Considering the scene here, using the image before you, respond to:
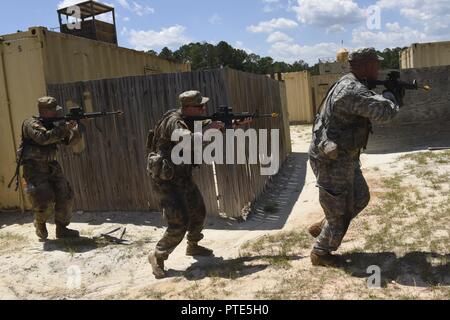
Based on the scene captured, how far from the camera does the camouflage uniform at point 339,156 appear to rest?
3799mm

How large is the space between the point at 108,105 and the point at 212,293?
3.74 metres

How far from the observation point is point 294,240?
16.4 feet

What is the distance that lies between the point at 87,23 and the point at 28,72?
4513mm

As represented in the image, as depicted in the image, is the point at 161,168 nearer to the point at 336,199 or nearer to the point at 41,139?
the point at 336,199

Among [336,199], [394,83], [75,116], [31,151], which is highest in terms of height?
[394,83]

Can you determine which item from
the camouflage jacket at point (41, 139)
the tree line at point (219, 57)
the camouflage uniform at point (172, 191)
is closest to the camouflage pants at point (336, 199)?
the camouflage uniform at point (172, 191)

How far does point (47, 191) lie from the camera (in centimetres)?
557

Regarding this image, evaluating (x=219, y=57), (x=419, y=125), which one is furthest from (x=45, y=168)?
(x=219, y=57)

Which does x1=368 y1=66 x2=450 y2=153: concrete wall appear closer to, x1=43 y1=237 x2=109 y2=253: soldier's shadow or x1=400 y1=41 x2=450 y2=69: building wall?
x1=400 y1=41 x2=450 y2=69: building wall

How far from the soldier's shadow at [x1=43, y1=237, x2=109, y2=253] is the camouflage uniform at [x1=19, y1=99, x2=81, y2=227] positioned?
0.90 ft

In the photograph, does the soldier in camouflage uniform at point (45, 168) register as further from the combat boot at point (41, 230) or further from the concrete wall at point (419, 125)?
the concrete wall at point (419, 125)

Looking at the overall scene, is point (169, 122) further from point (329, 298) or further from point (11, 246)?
point (11, 246)

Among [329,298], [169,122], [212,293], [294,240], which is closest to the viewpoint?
[329,298]
